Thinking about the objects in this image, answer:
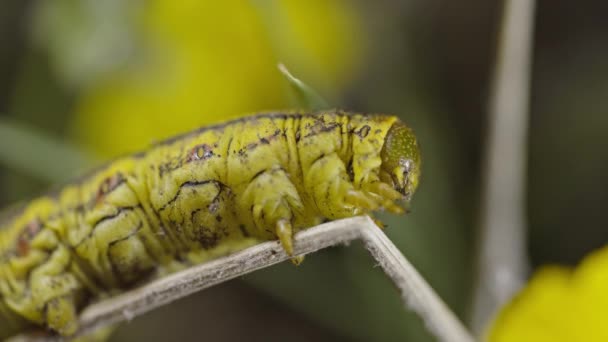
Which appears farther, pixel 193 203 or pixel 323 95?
pixel 323 95

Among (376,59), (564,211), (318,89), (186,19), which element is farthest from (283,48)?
(564,211)

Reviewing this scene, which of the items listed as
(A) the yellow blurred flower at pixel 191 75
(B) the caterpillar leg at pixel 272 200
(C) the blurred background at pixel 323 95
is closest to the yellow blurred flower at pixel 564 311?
(B) the caterpillar leg at pixel 272 200

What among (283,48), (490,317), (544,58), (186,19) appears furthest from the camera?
(544,58)

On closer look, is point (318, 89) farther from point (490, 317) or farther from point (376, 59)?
point (490, 317)

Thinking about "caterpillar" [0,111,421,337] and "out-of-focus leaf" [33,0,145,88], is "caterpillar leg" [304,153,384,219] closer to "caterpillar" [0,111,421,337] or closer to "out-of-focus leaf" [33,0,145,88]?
"caterpillar" [0,111,421,337]

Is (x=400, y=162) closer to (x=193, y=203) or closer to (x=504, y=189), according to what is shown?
(x=193, y=203)

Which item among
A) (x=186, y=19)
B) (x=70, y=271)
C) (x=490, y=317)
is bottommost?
(x=490, y=317)

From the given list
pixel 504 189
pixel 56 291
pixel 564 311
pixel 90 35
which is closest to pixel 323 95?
pixel 504 189
